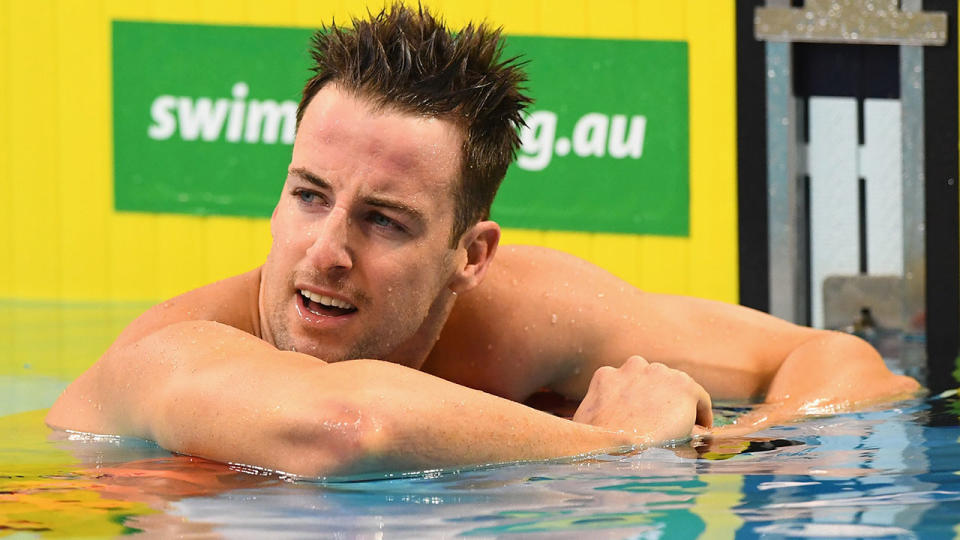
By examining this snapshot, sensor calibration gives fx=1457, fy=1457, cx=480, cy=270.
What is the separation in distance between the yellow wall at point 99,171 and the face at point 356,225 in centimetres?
253

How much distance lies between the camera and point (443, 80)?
7.95 ft

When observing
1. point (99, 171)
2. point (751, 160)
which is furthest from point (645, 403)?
point (99, 171)

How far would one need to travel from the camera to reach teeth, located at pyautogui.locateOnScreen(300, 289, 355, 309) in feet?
7.49

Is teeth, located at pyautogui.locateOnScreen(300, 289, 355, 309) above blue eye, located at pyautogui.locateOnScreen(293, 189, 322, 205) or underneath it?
underneath

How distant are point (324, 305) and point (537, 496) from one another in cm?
59

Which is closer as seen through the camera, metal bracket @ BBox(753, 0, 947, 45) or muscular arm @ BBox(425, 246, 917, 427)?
muscular arm @ BBox(425, 246, 917, 427)

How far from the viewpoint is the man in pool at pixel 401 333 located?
79.3 inches

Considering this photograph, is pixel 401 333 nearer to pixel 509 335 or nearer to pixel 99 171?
pixel 509 335

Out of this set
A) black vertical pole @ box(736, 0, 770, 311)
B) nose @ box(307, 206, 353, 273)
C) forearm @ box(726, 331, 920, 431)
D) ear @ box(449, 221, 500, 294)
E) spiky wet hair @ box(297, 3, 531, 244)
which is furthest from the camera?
black vertical pole @ box(736, 0, 770, 311)

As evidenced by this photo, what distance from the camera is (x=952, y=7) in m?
4.69

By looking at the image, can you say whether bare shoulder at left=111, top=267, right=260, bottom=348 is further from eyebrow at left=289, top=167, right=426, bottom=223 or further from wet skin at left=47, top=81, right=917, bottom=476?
eyebrow at left=289, top=167, right=426, bottom=223

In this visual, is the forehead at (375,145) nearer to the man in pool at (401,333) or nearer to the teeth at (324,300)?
the man in pool at (401,333)

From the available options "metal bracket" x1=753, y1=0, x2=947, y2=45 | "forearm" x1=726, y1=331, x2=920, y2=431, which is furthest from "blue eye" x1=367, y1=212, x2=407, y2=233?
"metal bracket" x1=753, y1=0, x2=947, y2=45

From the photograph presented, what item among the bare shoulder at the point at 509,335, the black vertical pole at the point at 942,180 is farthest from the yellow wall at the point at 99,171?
the bare shoulder at the point at 509,335
